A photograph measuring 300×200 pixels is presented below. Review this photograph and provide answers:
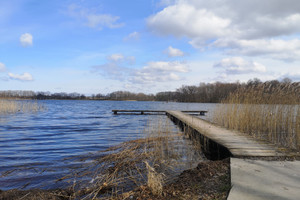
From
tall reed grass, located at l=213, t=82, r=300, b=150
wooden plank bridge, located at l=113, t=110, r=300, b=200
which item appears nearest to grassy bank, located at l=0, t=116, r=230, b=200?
wooden plank bridge, located at l=113, t=110, r=300, b=200

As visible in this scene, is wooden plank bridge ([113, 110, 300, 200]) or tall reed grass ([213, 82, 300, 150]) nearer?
wooden plank bridge ([113, 110, 300, 200])

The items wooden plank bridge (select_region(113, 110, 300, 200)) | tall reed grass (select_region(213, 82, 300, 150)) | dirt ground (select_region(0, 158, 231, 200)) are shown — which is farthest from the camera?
tall reed grass (select_region(213, 82, 300, 150))

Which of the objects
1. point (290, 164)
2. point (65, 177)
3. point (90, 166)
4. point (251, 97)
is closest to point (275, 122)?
point (251, 97)

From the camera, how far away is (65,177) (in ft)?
14.4

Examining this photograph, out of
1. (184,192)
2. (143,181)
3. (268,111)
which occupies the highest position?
(268,111)

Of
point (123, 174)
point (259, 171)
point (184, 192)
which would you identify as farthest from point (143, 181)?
point (259, 171)

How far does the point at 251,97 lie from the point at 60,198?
827 cm

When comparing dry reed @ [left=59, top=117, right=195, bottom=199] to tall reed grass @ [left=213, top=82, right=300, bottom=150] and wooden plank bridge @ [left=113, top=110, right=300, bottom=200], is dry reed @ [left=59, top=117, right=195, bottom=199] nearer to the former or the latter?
wooden plank bridge @ [left=113, top=110, right=300, bottom=200]

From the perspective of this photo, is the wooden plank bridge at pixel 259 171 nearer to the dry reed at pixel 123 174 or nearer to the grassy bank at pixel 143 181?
the grassy bank at pixel 143 181

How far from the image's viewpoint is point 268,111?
8.15 meters

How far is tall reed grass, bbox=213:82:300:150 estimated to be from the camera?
25.0 feet

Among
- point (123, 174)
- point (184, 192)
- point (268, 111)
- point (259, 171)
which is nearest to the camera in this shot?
point (184, 192)

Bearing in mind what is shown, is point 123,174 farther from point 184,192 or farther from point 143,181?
point 184,192

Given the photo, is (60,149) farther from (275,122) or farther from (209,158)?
(275,122)
